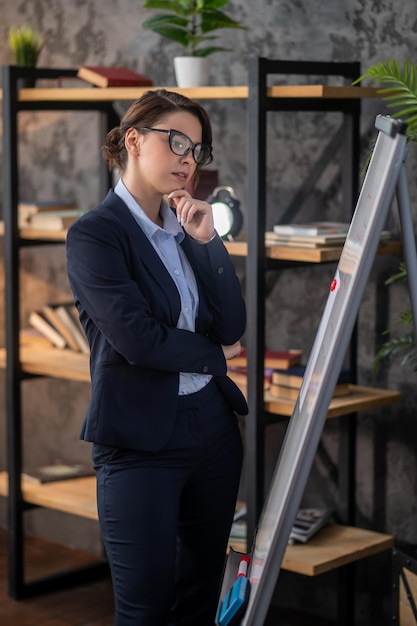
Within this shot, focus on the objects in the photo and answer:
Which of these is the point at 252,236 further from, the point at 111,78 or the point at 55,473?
the point at 55,473

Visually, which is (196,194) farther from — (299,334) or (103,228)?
(103,228)

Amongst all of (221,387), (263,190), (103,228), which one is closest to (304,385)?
(221,387)

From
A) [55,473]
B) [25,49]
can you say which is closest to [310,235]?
[25,49]

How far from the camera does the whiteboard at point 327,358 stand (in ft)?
6.13

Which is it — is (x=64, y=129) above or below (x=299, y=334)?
above

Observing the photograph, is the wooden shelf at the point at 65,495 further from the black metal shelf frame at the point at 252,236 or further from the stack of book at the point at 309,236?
the stack of book at the point at 309,236

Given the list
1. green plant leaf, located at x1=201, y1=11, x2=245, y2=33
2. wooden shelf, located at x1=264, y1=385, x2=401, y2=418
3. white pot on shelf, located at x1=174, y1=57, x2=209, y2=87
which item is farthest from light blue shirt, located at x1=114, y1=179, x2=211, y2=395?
green plant leaf, located at x1=201, y1=11, x2=245, y2=33

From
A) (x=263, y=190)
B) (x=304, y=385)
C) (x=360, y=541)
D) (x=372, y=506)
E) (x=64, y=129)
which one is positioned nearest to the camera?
(x=304, y=385)

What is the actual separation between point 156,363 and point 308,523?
1.21 meters

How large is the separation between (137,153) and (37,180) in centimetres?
209

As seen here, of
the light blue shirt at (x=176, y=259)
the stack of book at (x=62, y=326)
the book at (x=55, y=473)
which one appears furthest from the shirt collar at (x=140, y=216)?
the book at (x=55, y=473)

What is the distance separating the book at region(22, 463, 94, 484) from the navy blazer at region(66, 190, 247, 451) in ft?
5.38

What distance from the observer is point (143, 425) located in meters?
2.25

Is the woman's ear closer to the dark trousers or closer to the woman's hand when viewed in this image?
the woman's hand
